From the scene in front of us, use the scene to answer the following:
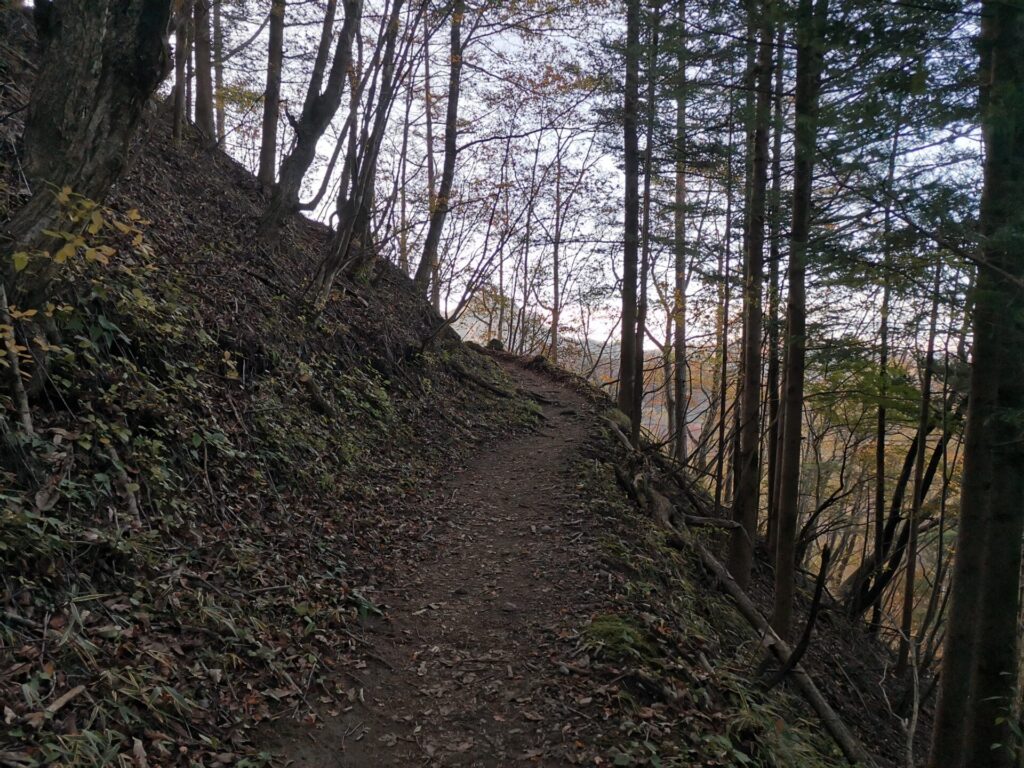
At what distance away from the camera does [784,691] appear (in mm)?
6176

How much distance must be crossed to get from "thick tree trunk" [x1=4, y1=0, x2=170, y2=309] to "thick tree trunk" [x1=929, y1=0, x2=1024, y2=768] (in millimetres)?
5803

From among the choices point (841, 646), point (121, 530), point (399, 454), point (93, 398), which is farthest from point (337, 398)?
point (841, 646)

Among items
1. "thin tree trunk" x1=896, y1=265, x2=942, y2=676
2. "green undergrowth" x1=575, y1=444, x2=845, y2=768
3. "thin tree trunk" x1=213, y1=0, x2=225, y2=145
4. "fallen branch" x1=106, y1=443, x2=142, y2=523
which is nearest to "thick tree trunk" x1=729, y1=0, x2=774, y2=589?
"green undergrowth" x1=575, y1=444, x2=845, y2=768

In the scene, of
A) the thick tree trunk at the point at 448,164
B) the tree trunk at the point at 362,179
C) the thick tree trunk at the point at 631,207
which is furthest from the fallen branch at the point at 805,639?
the thick tree trunk at the point at 448,164

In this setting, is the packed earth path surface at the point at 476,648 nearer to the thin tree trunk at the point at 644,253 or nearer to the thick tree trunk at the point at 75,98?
the thick tree trunk at the point at 75,98

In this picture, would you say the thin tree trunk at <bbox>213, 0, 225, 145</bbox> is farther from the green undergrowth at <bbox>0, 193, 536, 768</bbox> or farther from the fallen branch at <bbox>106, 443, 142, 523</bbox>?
the fallen branch at <bbox>106, 443, 142, 523</bbox>

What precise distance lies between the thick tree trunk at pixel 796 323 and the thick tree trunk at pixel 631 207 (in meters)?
4.45

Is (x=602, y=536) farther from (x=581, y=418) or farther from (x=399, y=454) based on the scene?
(x=581, y=418)

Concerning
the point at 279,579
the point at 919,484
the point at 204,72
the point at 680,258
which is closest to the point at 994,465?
the point at 279,579

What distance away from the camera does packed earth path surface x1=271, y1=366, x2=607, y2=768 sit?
3.84 meters

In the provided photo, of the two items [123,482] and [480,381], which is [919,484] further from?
[123,482]

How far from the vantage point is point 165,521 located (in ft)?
14.7

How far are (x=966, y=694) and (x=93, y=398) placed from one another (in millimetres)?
7207

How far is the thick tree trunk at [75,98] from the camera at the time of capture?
4.07 m
